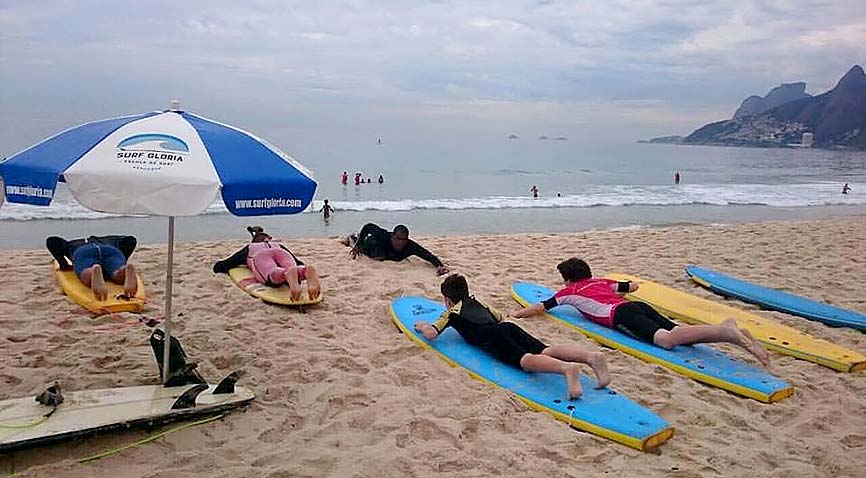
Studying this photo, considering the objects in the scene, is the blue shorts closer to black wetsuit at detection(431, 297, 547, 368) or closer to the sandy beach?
the sandy beach

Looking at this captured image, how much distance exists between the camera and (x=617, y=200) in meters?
26.3

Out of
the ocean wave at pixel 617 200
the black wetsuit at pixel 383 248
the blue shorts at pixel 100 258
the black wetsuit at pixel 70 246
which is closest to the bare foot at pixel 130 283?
the blue shorts at pixel 100 258

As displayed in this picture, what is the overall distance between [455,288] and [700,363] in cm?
209

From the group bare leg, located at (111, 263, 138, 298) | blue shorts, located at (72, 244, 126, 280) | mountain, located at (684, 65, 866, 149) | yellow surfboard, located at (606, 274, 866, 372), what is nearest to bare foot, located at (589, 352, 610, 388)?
yellow surfboard, located at (606, 274, 866, 372)

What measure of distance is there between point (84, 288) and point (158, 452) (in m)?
3.89

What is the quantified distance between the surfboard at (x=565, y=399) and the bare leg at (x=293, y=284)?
60.5 inches

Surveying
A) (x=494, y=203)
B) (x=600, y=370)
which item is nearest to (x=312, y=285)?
(x=600, y=370)

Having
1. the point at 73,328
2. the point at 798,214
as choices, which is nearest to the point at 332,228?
the point at 73,328

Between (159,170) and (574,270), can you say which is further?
(574,270)

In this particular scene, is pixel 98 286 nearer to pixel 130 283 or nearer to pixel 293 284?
pixel 130 283

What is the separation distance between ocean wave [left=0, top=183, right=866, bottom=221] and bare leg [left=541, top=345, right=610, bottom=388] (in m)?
14.2

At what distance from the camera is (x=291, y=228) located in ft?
51.5

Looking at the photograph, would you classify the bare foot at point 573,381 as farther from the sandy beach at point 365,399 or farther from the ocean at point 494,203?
the ocean at point 494,203

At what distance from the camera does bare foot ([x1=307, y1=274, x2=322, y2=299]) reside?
6914 millimetres
